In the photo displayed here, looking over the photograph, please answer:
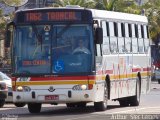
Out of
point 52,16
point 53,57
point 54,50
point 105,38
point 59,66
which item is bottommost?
point 59,66

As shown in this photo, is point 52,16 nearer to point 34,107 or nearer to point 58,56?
point 58,56

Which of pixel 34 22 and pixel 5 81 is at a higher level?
pixel 34 22

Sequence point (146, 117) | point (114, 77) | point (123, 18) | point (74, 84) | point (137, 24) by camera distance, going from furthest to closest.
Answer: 1. point (137, 24)
2. point (123, 18)
3. point (114, 77)
4. point (74, 84)
5. point (146, 117)

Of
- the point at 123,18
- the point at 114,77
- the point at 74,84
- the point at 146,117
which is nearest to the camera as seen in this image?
the point at 146,117

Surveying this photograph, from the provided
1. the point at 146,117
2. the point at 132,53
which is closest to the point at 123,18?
the point at 132,53

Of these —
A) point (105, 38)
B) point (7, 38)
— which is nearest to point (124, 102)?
point (105, 38)

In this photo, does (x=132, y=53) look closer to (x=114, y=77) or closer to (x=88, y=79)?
(x=114, y=77)

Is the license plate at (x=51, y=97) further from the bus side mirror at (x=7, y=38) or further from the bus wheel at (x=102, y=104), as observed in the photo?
the bus side mirror at (x=7, y=38)

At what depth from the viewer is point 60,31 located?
70.1 ft

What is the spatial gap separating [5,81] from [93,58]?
7.18 meters

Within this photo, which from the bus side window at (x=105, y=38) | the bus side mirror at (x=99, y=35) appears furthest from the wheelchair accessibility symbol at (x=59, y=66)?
the bus side window at (x=105, y=38)

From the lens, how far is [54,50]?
21250 millimetres

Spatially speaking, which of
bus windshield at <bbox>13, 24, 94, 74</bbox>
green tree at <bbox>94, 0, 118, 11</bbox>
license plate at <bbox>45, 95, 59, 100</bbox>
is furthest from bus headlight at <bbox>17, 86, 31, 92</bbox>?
green tree at <bbox>94, 0, 118, 11</bbox>

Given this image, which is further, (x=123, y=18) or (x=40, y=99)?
(x=123, y=18)
